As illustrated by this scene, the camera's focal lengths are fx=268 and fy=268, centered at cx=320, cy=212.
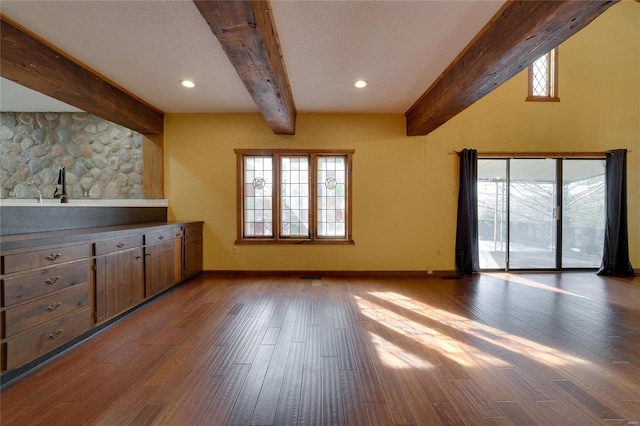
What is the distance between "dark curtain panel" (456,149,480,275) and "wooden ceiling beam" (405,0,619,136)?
5.11 feet

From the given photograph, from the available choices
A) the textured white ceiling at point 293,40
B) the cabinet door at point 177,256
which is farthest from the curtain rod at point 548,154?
the cabinet door at point 177,256

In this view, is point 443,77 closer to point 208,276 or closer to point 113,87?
point 113,87

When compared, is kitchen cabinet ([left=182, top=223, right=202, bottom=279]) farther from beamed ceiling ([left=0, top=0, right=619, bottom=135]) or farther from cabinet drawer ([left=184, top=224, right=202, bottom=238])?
beamed ceiling ([left=0, top=0, right=619, bottom=135])

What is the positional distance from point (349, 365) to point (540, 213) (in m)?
5.01

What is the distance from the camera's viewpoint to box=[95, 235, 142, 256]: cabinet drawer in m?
2.64

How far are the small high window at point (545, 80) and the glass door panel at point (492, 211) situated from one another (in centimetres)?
140

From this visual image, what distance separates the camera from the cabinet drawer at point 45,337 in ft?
6.18

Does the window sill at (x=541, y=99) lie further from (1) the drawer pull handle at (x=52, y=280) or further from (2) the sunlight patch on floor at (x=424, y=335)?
(1) the drawer pull handle at (x=52, y=280)

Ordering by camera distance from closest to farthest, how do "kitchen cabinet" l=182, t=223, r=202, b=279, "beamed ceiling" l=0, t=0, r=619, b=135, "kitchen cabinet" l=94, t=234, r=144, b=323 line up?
"beamed ceiling" l=0, t=0, r=619, b=135 < "kitchen cabinet" l=94, t=234, r=144, b=323 < "kitchen cabinet" l=182, t=223, r=202, b=279

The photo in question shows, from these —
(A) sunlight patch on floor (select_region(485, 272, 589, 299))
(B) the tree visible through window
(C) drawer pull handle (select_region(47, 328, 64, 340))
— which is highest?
(B) the tree visible through window

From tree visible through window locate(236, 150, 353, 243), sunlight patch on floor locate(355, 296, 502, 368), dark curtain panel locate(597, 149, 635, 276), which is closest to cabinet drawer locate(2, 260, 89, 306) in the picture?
tree visible through window locate(236, 150, 353, 243)

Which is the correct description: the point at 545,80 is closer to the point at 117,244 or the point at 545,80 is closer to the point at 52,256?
the point at 117,244

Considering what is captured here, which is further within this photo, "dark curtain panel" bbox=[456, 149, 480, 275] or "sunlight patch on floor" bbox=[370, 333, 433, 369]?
"dark curtain panel" bbox=[456, 149, 480, 275]

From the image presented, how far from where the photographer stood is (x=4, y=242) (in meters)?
1.88
